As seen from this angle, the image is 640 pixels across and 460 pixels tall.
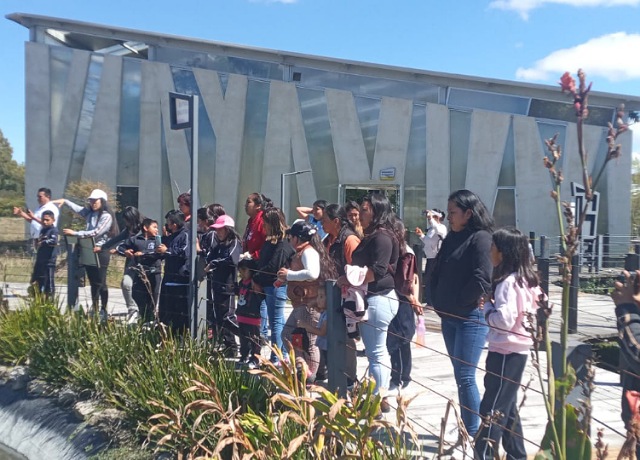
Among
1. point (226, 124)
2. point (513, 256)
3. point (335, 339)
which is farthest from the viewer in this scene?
point (226, 124)

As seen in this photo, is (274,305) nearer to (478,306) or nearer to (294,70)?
(478,306)

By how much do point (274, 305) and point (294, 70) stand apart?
69.4ft

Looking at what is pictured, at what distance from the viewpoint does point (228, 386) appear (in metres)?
4.85

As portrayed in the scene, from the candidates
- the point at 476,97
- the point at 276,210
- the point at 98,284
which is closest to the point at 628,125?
the point at 276,210

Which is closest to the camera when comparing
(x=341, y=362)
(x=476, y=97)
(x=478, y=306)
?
(x=341, y=362)

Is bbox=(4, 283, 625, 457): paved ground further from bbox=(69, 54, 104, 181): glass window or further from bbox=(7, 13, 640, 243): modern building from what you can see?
bbox=(69, 54, 104, 181): glass window

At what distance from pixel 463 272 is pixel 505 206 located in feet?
72.8

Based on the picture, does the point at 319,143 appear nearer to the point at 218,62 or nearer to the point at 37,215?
the point at 218,62

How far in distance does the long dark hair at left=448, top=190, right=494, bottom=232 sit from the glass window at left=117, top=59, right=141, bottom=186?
2425 cm

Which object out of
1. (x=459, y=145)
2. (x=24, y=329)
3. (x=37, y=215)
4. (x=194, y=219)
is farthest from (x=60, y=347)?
(x=459, y=145)

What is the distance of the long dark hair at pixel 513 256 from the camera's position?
425 cm

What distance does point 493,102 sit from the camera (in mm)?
25953

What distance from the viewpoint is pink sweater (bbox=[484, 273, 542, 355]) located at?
4.17 meters

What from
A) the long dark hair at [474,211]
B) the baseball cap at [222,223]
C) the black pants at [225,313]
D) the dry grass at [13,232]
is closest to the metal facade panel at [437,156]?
the dry grass at [13,232]
